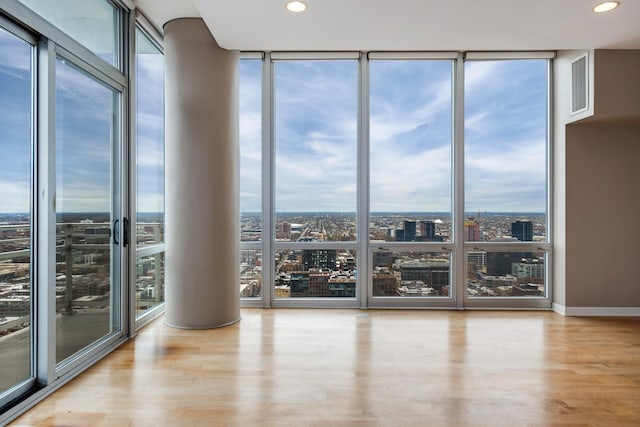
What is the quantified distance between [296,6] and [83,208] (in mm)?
2326

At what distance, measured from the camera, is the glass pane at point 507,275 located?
4719mm

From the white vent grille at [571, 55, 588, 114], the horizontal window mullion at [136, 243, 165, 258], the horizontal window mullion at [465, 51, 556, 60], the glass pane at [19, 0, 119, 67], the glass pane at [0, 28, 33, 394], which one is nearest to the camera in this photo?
the glass pane at [0, 28, 33, 394]

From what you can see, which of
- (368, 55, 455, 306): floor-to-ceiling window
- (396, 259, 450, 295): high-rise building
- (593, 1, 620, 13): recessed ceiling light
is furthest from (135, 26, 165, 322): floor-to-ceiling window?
(593, 1, 620, 13): recessed ceiling light

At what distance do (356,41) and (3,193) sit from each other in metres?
3.16

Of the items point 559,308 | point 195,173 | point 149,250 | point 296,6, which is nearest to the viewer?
point 296,6

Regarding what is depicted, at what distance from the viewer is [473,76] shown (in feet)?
15.4

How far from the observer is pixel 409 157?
4734mm

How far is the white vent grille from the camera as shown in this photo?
4.12 m

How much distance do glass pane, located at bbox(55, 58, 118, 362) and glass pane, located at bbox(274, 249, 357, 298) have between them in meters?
1.90

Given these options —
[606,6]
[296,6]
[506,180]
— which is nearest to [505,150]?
[506,180]

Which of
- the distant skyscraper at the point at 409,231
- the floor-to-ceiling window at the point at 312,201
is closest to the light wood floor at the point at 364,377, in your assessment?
the floor-to-ceiling window at the point at 312,201

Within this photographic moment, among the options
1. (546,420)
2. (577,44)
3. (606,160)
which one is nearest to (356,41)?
(577,44)

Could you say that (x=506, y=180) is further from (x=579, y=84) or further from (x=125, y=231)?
(x=125, y=231)

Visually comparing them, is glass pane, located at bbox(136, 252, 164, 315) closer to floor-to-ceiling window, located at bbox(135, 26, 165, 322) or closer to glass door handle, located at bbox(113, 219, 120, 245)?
floor-to-ceiling window, located at bbox(135, 26, 165, 322)
